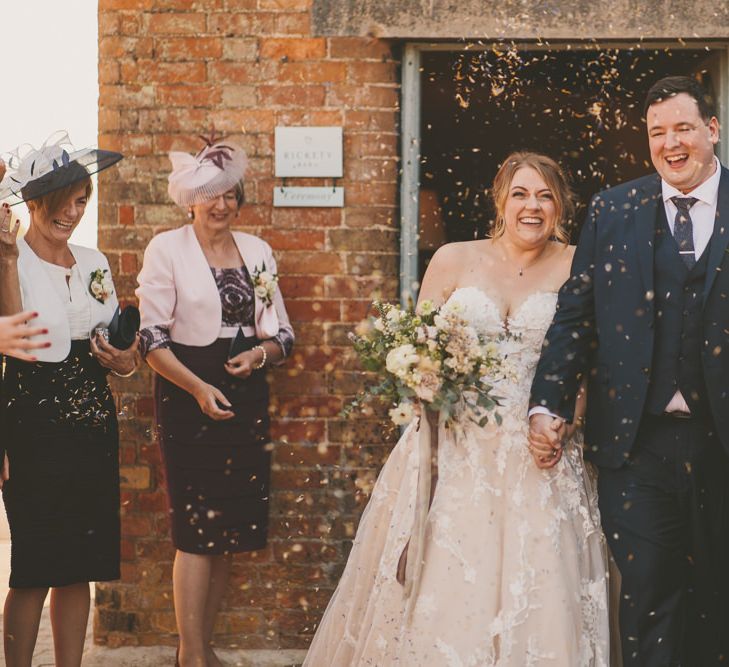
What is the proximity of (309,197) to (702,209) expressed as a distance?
193 centimetres

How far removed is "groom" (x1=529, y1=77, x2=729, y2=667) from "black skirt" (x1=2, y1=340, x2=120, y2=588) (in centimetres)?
170

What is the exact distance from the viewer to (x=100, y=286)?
13.6 feet

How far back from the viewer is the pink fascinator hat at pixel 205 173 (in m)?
4.56

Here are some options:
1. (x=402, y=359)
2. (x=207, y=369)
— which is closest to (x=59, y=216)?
(x=207, y=369)

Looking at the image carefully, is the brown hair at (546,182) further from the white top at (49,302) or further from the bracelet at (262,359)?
the white top at (49,302)

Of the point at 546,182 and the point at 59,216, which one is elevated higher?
the point at 546,182

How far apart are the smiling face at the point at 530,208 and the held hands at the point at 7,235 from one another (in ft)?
6.16

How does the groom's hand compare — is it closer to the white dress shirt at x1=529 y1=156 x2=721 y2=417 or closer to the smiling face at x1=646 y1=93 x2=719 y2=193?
the white dress shirt at x1=529 y1=156 x2=721 y2=417

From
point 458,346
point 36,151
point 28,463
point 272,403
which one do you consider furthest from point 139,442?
point 458,346

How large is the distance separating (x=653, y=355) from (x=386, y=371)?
37.2 inches

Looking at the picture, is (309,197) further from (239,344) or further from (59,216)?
(59,216)

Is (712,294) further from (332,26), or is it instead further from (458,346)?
Answer: (332,26)

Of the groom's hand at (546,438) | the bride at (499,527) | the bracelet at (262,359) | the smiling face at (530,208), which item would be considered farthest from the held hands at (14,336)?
the smiling face at (530,208)

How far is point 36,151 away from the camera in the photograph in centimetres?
405
